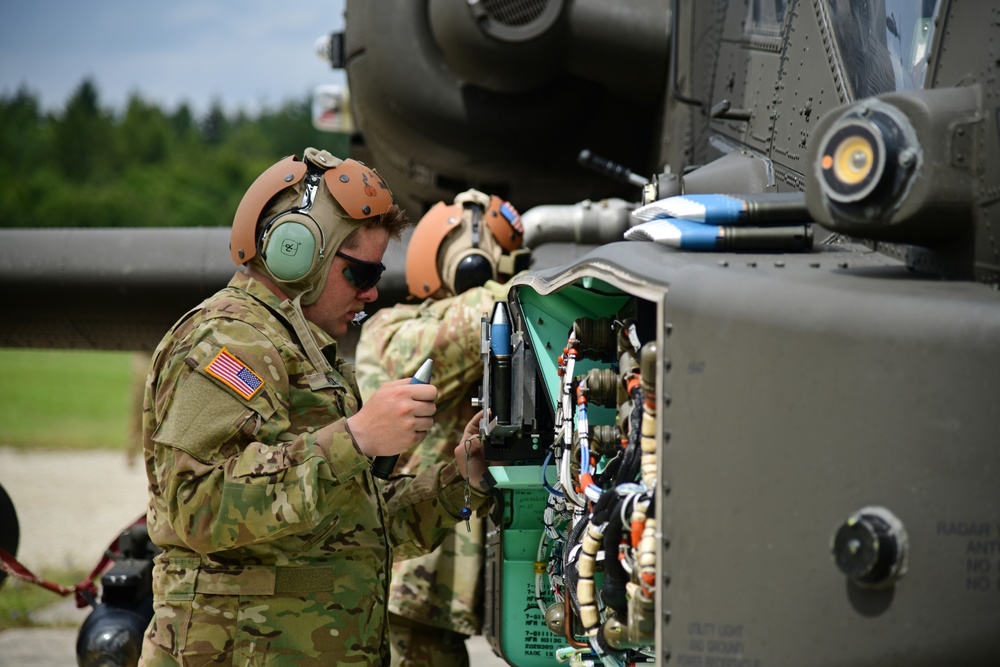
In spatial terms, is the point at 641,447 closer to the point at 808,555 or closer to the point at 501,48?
the point at 808,555

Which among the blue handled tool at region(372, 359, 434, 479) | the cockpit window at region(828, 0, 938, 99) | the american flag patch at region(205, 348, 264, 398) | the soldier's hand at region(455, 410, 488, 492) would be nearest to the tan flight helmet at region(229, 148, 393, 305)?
the american flag patch at region(205, 348, 264, 398)

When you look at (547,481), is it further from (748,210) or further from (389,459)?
(748,210)

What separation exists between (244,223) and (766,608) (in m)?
1.84

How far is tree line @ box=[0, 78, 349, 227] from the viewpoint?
46.7 m

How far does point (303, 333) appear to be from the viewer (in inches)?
128

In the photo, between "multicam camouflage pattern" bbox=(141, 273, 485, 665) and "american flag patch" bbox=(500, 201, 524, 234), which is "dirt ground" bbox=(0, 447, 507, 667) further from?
"multicam camouflage pattern" bbox=(141, 273, 485, 665)

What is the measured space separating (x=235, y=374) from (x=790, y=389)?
145 centimetres

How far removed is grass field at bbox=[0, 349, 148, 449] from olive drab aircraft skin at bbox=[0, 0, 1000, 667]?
12.9 metres

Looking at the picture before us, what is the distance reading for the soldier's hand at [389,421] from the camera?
2.93 meters

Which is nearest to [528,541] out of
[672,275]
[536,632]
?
[536,632]

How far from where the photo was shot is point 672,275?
220cm

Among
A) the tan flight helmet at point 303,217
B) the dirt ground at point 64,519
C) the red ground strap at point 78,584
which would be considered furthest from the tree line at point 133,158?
the tan flight helmet at point 303,217

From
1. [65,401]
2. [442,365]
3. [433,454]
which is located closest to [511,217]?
[442,365]

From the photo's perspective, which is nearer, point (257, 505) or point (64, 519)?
point (257, 505)
